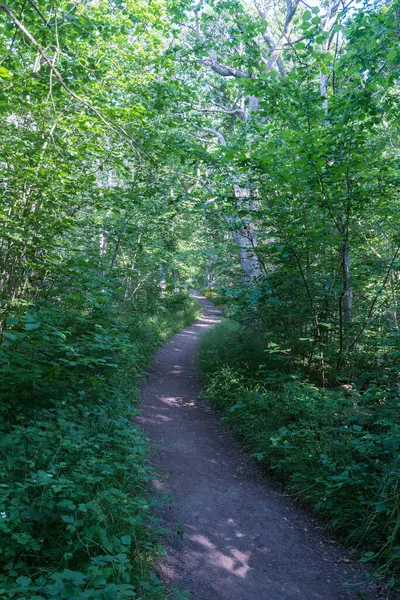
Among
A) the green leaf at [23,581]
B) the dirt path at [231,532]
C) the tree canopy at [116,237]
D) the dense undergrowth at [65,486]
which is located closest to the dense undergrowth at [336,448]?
the tree canopy at [116,237]

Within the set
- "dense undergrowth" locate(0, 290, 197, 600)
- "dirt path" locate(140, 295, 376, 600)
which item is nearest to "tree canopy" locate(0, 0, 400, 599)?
"dense undergrowth" locate(0, 290, 197, 600)

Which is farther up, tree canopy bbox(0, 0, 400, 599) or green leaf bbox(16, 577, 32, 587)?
tree canopy bbox(0, 0, 400, 599)

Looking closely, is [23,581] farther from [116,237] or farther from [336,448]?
[116,237]

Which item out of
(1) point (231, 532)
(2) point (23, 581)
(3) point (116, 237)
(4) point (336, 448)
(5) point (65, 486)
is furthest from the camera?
(3) point (116, 237)

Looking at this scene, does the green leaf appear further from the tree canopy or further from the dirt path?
the dirt path

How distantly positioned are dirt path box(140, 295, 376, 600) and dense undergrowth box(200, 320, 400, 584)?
0.92 feet

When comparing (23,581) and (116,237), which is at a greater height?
(116,237)

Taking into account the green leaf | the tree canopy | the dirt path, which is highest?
the tree canopy

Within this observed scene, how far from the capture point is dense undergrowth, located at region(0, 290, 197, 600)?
2.32 meters

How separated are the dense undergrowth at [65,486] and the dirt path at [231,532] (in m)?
0.45

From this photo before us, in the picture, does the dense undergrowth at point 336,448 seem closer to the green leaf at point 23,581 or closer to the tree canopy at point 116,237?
the tree canopy at point 116,237

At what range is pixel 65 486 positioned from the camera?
2.75 m

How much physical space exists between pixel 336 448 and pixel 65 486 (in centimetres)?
322

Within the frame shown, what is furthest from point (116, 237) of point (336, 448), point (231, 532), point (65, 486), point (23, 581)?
point (23, 581)
